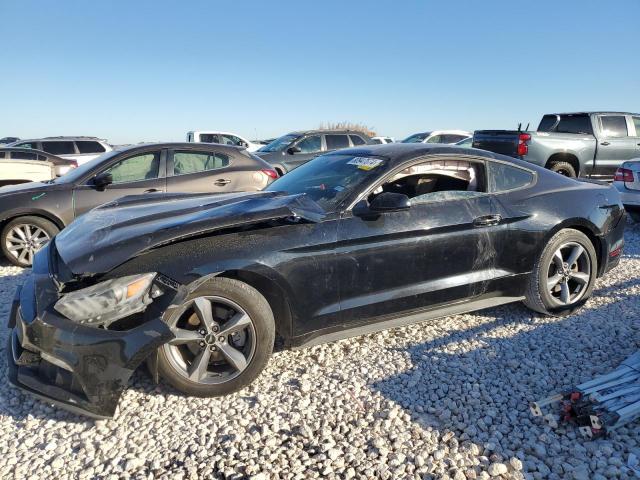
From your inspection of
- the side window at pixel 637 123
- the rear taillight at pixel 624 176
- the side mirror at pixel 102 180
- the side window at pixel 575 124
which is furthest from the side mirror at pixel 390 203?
the side window at pixel 637 123

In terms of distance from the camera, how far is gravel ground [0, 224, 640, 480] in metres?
2.26

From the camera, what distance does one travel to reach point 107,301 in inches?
99.3

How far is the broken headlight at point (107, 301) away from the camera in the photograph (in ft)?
8.19

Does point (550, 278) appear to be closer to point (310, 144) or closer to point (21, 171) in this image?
point (21, 171)

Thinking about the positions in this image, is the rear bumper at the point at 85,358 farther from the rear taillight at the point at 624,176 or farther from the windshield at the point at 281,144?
the windshield at the point at 281,144

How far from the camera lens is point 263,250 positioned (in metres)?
2.87

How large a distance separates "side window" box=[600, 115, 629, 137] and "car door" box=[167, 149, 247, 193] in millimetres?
8625

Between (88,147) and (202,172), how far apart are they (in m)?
9.94

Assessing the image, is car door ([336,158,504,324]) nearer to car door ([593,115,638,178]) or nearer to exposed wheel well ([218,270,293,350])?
exposed wheel well ([218,270,293,350])

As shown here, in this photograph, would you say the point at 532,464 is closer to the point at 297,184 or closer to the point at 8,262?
the point at 297,184

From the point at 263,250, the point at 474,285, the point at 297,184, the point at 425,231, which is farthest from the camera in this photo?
the point at 297,184

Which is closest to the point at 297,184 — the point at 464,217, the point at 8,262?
the point at 464,217

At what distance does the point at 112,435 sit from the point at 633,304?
431 centimetres

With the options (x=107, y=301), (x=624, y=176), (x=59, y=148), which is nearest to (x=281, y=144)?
(x=59, y=148)
